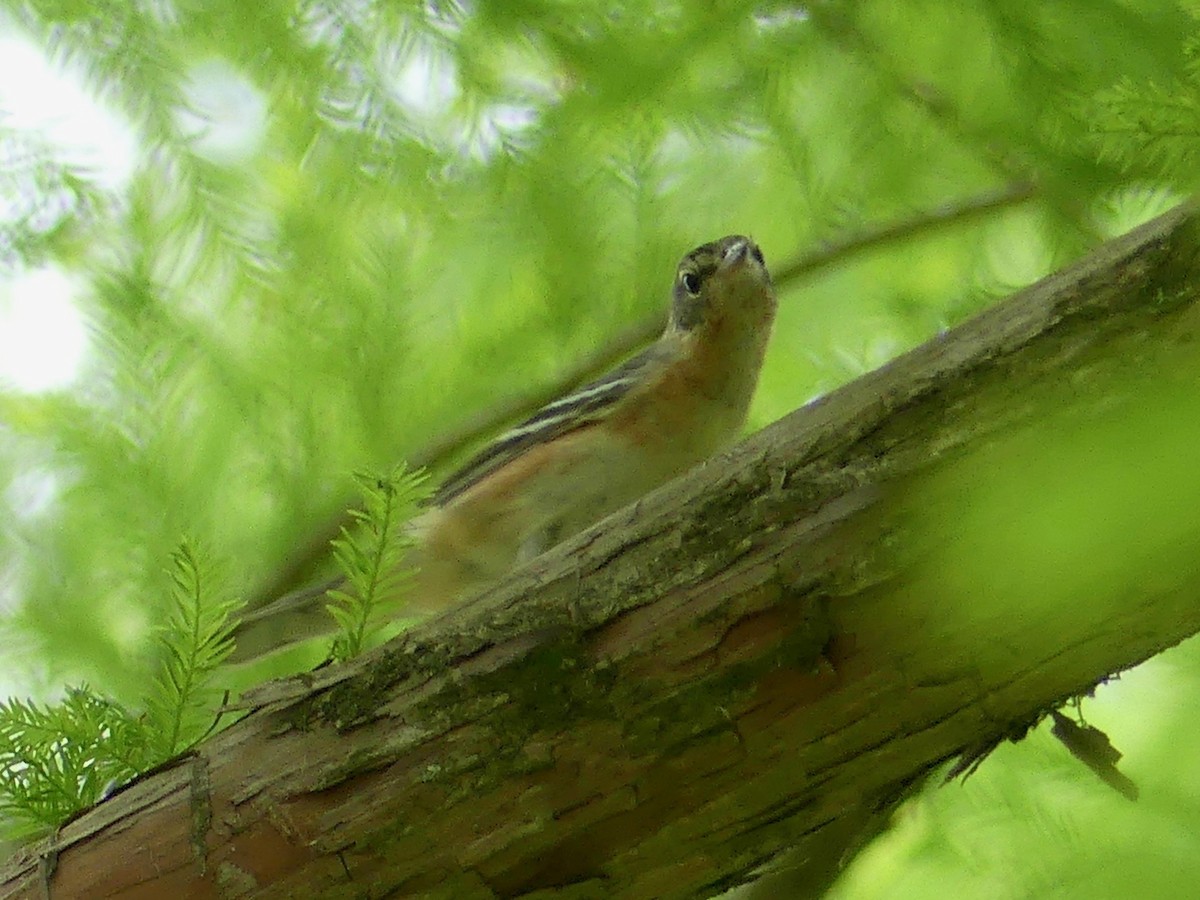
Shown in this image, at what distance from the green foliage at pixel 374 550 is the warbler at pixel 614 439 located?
43.2 inches

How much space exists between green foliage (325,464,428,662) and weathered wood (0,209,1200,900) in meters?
0.13

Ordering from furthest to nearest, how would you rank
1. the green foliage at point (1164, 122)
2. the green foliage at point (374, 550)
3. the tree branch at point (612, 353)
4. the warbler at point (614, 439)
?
the warbler at point (614, 439), the tree branch at point (612, 353), the green foliage at point (374, 550), the green foliage at point (1164, 122)

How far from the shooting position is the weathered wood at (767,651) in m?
1.67

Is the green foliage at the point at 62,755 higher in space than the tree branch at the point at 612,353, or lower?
lower

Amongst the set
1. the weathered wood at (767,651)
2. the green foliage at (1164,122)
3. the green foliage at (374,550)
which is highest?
the green foliage at (374,550)

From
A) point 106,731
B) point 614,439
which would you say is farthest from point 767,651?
point 614,439

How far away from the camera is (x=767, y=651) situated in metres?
1.84

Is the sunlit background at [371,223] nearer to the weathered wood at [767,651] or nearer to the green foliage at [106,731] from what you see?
the green foliage at [106,731]

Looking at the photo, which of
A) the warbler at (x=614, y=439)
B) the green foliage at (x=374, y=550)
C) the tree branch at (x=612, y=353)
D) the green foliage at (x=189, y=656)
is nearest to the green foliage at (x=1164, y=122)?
the tree branch at (x=612, y=353)

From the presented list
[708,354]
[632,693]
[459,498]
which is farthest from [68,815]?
[708,354]

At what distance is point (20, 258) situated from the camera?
3320 millimetres

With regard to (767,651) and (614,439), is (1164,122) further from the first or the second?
(614,439)

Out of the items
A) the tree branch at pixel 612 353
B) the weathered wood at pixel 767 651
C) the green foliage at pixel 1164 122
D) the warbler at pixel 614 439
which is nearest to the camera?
the weathered wood at pixel 767 651

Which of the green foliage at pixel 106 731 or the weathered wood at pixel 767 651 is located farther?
the green foliage at pixel 106 731
